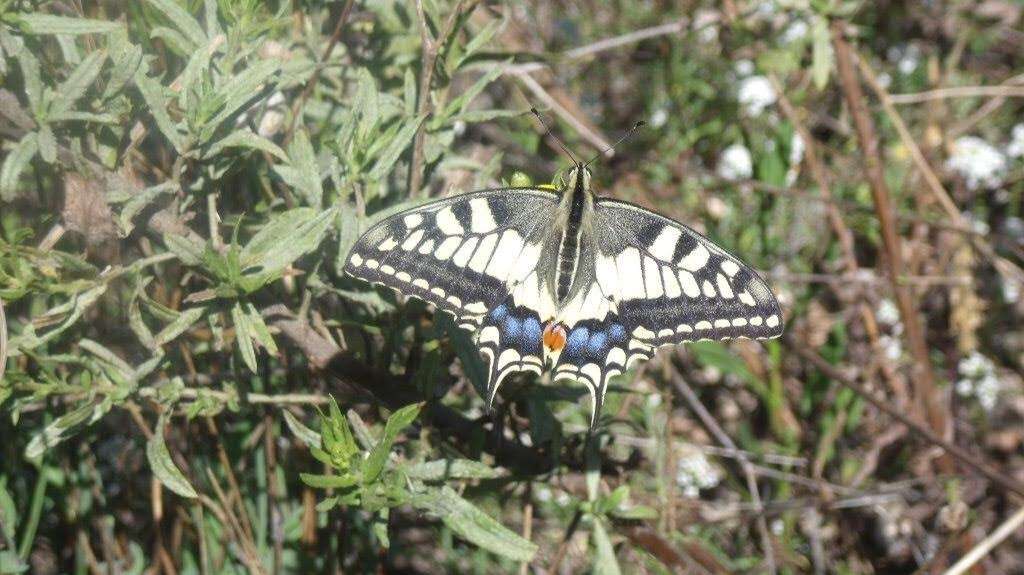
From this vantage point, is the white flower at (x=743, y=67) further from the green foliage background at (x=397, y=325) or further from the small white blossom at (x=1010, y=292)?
the small white blossom at (x=1010, y=292)

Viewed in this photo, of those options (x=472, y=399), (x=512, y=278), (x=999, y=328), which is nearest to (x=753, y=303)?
(x=512, y=278)

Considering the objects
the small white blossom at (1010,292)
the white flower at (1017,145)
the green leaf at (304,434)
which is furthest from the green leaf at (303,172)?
the white flower at (1017,145)

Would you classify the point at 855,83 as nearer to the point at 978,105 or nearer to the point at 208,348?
the point at 978,105

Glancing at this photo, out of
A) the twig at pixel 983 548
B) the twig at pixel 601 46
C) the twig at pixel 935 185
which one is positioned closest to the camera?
the twig at pixel 983 548

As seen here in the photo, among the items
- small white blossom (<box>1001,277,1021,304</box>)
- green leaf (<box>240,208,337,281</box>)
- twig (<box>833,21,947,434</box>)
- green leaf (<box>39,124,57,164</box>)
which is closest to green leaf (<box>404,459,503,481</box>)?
green leaf (<box>240,208,337,281</box>)

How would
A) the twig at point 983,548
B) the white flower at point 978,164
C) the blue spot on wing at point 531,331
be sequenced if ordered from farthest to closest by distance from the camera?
1. the white flower at point 978,164
2. the twig at point 983,548
3. the blue spot on wing at point 531,331

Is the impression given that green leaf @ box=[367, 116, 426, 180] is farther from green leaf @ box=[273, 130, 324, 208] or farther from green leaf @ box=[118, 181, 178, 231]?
green leaf @ box=[118, 181, 178, 231]

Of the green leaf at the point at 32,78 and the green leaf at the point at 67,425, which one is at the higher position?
the green leaf at the point at 32,78
